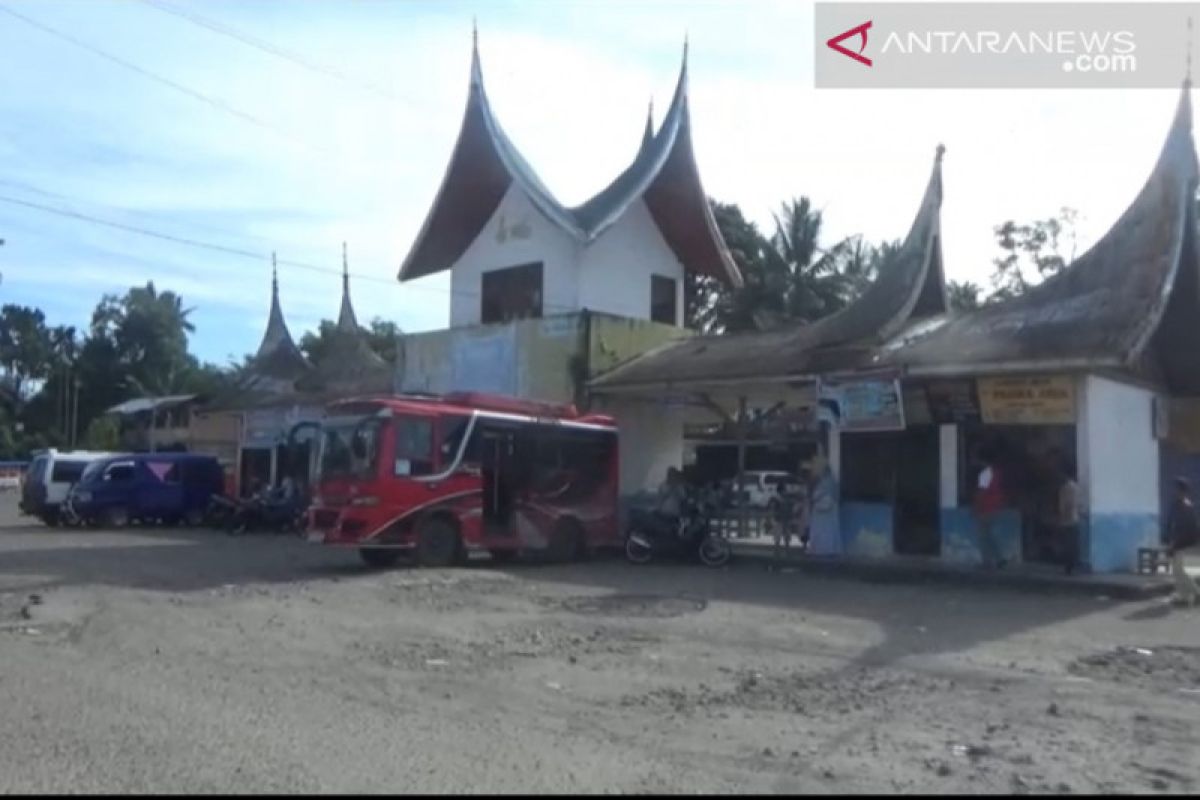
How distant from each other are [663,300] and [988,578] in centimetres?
1391

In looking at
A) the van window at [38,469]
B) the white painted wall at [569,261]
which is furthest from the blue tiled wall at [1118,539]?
the van window at [38,469]

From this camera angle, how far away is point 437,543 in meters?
20.3

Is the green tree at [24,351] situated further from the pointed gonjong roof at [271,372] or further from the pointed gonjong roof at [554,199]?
the pointed gonjong roof at [554,199]

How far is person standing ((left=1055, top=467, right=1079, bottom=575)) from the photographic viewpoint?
18312 mm

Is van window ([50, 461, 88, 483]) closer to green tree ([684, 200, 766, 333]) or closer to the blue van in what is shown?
the blue van

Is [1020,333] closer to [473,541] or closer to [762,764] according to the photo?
[473,541]

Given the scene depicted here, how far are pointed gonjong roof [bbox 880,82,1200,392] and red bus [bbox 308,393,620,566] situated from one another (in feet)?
18.5

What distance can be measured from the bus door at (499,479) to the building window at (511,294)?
792 cm

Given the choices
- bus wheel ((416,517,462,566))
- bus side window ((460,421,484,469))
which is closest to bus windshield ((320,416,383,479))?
bus wheel ((416,517,462,566))

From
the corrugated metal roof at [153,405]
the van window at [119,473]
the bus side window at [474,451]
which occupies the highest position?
the corrugated metal roof at [153,405]

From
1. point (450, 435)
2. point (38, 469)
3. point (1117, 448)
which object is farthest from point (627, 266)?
point (38, 469)

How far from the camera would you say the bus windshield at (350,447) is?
19.6m

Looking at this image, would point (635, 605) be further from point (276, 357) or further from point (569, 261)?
point (276, 357)

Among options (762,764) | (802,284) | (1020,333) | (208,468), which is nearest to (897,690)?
(762,764)
